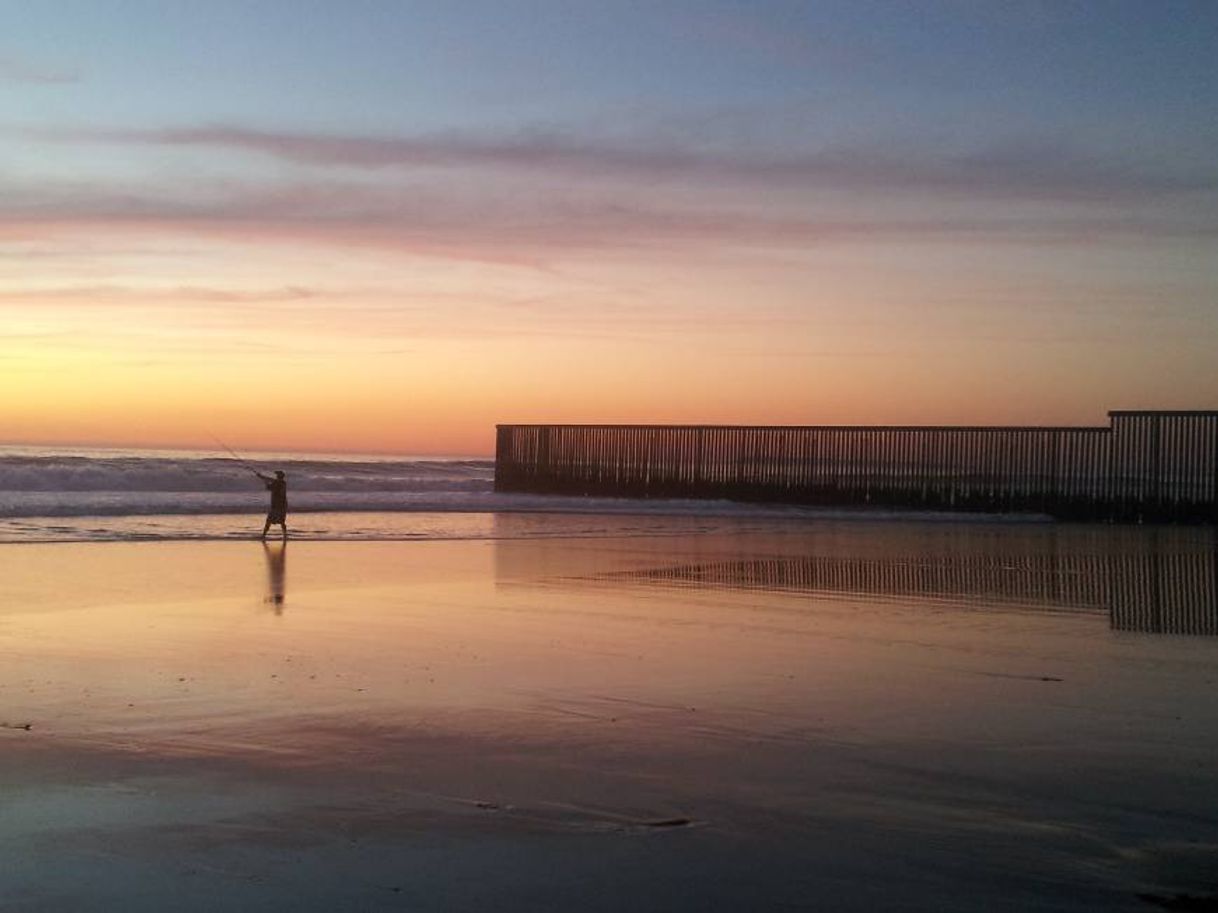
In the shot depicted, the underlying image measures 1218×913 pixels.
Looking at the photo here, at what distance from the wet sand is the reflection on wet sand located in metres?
0.29

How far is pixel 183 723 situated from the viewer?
7.32 meters

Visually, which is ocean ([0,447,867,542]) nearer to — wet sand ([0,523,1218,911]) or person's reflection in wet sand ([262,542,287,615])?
person's reflection in wet sand ([262,542,287,615])

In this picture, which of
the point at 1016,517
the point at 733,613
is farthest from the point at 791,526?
the point at 733,613

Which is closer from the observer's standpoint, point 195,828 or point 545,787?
point 195,828

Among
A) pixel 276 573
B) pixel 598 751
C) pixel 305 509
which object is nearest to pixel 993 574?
pixel 276 573

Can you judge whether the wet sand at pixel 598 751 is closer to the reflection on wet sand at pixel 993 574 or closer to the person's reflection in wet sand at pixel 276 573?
the person's reflection in wet sand at pixel 276 573

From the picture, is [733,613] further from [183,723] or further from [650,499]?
[650,499]

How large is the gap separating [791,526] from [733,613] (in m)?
18.5

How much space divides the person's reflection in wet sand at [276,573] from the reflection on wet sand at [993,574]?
9.37ft

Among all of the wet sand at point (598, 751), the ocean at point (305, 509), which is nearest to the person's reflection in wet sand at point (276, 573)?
the wet sand at point (598, 751)

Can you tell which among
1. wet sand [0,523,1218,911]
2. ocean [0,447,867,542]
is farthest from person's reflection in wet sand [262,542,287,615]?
ocean [0,447,867,542]

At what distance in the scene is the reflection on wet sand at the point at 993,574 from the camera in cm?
1420

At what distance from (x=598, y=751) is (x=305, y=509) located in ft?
88.5

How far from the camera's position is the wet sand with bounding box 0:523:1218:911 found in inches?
190
